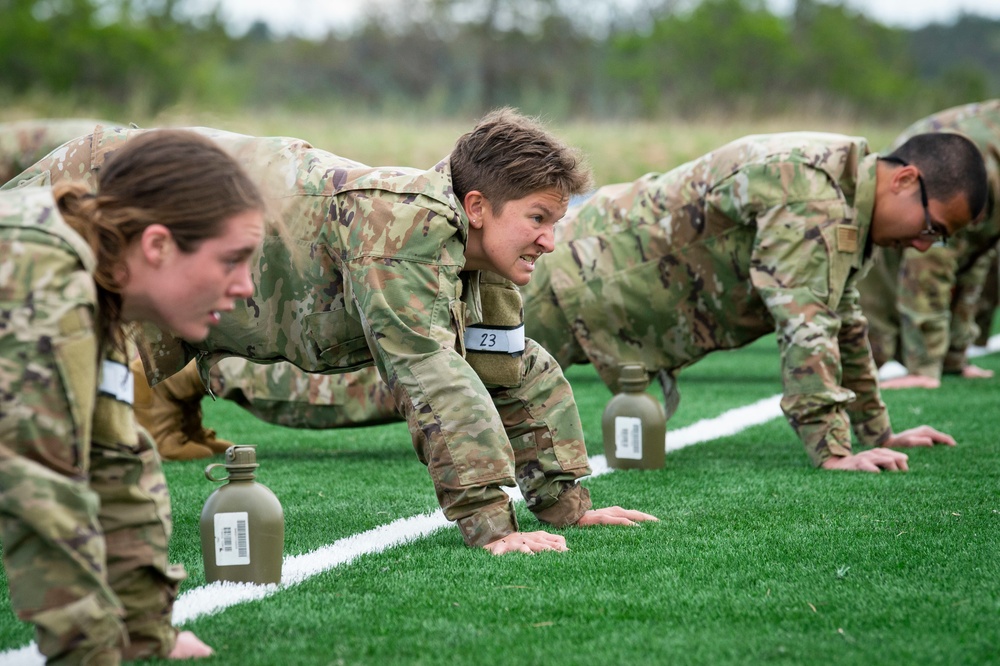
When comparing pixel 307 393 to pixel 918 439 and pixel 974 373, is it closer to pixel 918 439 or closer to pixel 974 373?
pixel 918 439

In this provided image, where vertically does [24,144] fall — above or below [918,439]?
above

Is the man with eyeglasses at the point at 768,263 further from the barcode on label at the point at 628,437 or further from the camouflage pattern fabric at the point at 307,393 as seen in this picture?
the barcode on label at the point at 628,437

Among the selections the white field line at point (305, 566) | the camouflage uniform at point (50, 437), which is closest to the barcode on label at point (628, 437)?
the white field line at point (305, 566)

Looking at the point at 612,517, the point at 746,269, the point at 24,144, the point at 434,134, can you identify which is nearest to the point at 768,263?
the point at 746,269

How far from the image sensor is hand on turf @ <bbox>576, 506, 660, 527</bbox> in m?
3.63

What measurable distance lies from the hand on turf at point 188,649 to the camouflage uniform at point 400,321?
89 centimetres

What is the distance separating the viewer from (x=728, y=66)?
43188 mm

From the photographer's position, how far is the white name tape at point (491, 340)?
357cm

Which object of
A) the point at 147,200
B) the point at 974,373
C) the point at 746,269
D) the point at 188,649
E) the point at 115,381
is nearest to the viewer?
the point at 147,200

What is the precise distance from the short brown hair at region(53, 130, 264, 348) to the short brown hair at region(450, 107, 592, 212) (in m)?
1.24

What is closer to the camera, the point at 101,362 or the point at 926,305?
the point at 101,362

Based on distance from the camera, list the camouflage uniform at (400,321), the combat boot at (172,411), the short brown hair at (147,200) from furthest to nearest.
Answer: the combat boot at (172,411) < the camouflage uniform at (400,321) < the short brown hair at (147,200)

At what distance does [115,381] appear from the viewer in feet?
7.23

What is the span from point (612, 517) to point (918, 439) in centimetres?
211
